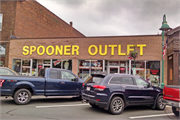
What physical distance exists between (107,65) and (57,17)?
53.0ft

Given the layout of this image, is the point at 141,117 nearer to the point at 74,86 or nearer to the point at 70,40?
the point at 74,86

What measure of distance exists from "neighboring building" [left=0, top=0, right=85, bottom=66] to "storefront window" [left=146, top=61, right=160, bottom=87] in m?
15.1

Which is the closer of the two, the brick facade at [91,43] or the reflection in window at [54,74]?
the reflection in window at [54,74]

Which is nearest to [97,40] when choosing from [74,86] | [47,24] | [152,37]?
[152,37]

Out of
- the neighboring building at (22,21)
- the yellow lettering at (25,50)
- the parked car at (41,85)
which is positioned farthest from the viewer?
the neighboring building at (22,21)

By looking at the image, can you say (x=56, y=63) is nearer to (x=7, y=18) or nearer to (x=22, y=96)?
(x=7, y=18)

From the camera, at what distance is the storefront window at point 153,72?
1473 cm

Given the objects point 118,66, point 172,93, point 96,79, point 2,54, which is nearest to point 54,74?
point 96,79

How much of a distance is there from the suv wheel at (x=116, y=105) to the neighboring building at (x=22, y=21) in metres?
16.3

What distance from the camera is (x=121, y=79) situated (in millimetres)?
7301

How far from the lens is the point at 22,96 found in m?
8.34

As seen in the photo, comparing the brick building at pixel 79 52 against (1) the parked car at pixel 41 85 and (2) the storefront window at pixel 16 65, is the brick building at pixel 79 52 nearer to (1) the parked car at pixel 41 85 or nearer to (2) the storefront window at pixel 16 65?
(2) the storefront window at pixel 16 65

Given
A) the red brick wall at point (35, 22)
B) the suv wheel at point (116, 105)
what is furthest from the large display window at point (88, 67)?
the red brick wall at point (35, 22)

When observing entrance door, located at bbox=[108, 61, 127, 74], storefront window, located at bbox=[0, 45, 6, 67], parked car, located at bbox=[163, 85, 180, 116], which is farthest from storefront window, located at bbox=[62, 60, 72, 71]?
parked car, located at bbox=[163, 85, 180, 116]
